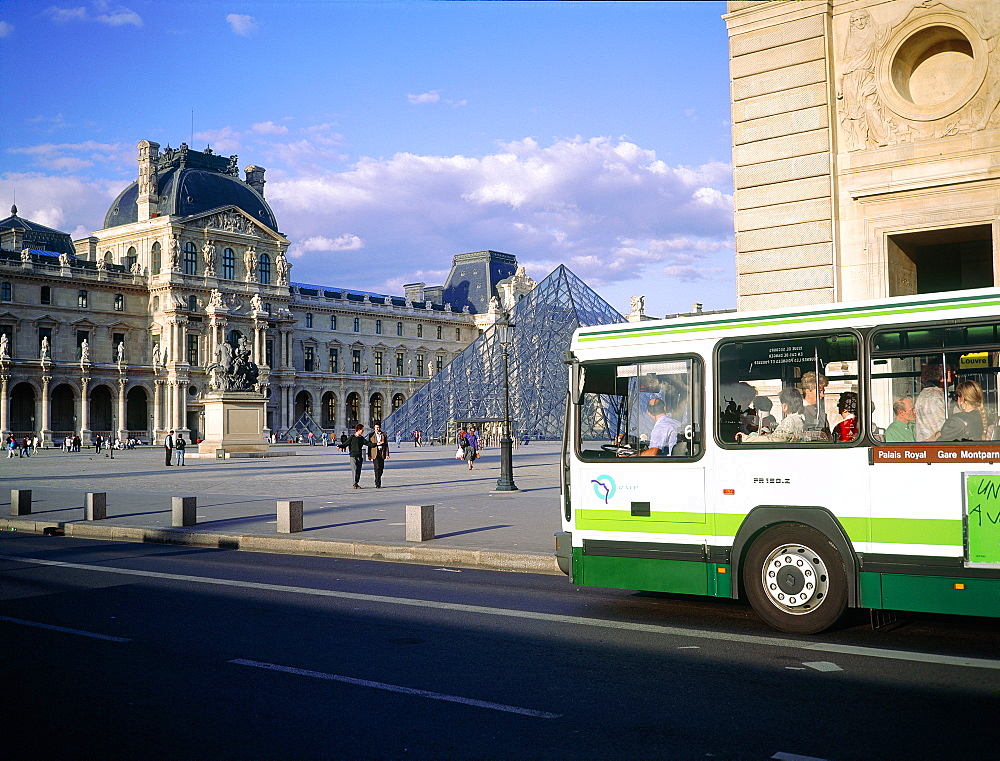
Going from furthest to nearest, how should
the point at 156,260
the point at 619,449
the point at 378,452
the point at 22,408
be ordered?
1. the point at 156,260
2. the point at 22,408
3. the point at 378,452
4. the point at 619,449

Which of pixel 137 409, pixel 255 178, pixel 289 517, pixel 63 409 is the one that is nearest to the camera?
pixel 289 517

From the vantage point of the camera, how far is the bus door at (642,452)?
7859mm

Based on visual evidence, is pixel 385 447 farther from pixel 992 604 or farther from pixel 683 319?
pixel 992 604

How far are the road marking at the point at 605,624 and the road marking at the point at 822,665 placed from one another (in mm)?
383

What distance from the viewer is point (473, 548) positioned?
11820 millimetres

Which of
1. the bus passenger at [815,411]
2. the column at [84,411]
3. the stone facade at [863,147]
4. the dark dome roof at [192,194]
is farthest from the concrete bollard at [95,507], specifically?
the dark dome roof at [192,194]

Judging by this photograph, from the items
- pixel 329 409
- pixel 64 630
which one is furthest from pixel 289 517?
pixel 329 409

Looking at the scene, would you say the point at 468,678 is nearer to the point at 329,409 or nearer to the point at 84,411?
the point at 84,411

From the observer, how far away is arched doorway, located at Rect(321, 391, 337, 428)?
3959 inches

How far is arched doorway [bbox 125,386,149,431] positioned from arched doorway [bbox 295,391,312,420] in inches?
676

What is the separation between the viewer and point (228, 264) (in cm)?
8662

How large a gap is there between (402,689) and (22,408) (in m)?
80.1

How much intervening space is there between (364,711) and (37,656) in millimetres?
2783

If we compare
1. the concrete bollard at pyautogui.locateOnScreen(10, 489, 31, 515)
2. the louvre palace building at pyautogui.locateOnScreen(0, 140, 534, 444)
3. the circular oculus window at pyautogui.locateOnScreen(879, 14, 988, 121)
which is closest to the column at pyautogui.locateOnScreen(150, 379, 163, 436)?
the louvre palace building at pyautogui.locateOnScreen(0, 140, 534, 444)
